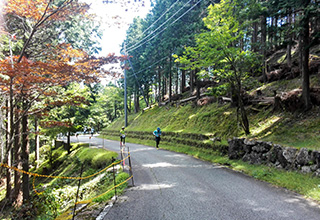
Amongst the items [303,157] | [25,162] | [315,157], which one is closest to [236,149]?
[303,157]

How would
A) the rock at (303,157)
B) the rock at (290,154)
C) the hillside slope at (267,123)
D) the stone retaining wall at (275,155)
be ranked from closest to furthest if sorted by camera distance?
the stone retaining wall at (275,155) → the rock at (303,157) → the rock at (290,154) → the hillside slope at (267,123)

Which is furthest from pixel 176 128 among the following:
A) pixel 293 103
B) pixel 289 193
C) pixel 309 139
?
pixel 289 193

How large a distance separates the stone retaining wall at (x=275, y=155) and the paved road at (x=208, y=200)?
133 cm

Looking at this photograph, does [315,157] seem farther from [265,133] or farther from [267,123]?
[267,123]

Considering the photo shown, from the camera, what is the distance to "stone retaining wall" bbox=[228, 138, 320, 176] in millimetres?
6340

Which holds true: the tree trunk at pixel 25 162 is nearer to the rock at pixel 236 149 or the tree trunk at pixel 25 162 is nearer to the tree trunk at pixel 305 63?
the rock at pixel 236 149

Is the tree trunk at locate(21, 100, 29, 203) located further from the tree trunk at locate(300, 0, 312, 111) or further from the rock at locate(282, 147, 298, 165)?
the tree trunk at locate(300, 0, 312, 111)

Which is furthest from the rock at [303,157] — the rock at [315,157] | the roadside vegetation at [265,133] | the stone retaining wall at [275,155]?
the roadside vegetation at [265,133]

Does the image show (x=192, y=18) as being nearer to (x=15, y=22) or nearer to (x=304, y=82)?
(x=304, y=82)

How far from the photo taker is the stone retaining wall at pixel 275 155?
6340 mm

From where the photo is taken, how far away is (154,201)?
5.27 metres

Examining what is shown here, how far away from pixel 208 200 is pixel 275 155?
4.06 metres

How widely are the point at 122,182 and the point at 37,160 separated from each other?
18.1 metres

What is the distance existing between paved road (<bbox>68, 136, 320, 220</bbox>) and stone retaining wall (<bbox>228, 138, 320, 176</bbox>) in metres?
1.33
